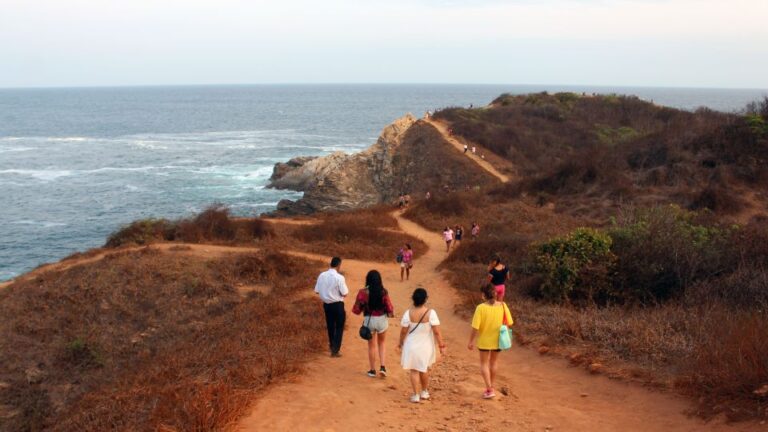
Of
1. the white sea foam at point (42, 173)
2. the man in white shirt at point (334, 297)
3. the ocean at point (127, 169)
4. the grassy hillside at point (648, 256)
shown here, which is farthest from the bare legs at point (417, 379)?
the white sea foam at point (42, 173)

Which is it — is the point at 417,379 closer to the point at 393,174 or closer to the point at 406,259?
the point at 406,259

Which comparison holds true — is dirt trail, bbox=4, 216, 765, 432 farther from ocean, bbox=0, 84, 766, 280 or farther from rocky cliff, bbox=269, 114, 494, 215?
rocky cliff, bbox=269, 114, 494, 215

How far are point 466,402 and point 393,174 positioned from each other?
4092 cm

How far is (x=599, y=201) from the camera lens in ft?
88.0

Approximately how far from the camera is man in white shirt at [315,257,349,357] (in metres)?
9.72

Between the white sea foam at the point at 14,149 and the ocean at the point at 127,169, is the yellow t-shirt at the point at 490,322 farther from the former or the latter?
the white sea foam at the point at 14,149

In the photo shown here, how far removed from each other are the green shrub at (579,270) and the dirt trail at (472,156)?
82.8 ft

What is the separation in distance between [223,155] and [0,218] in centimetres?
3393

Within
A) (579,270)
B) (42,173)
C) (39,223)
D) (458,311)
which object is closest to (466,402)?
(458,311)

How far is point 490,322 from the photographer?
8133 mm

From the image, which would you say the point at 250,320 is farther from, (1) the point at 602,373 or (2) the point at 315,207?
(2) the point at 315,207

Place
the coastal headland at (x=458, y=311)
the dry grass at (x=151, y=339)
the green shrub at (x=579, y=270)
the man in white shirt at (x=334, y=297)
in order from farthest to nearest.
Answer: the green shrub at (x=579, y=270), the man in white shirt at (x=334, y=297), the dry grass at (x=151, y=339), the coastal headland at (x=458, y=311)

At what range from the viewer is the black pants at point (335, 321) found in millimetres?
10000

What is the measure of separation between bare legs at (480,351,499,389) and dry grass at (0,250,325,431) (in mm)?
2968
